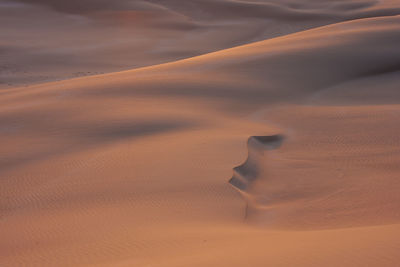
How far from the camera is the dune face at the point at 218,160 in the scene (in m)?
3.03

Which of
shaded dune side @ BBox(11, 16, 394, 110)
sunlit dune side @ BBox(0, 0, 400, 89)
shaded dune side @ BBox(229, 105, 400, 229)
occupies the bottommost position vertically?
shaded dune side @ BBox(229, 105, 400, 229)

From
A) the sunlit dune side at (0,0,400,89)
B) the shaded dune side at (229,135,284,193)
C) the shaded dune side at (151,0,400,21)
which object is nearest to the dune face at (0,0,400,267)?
the shaded dune side at (229,135,284,193)

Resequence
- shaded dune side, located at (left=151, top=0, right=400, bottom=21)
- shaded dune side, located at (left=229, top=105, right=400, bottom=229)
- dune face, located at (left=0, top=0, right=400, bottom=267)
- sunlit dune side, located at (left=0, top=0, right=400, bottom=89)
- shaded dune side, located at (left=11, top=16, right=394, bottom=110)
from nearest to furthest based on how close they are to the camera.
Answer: dune face, located at (left=0, top=0, right=400, bottom=267)
shaded dune side, located at (left=229, top=105, right=400, bottom=229)
shaded dune side, located at (left=11, top=16, right=394, bottom=110)
sunlit dune side, located at (left=0, top=0, right=400, bottom=89)
shaded dune side, located at (left=151, top=0, right=400, bottom=21)

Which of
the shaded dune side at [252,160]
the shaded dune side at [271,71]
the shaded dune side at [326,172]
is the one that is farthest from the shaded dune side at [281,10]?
the shaded dune side at [252,160]

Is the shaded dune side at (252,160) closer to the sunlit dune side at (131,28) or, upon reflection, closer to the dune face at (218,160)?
the dune face at (218,160)

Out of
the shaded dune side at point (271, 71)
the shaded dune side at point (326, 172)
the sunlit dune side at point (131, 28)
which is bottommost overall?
the shaded dune side at point (326, 172)

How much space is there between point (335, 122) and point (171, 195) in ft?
11.3

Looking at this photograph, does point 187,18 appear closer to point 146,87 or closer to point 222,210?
point 146,87

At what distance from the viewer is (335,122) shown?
21.9 feet

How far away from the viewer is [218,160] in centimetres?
498

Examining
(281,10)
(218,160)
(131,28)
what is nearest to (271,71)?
(218,160)

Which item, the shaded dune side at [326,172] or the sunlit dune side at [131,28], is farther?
the sunlit dune side at [131,28]

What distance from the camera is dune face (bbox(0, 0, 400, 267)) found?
9.95 ft

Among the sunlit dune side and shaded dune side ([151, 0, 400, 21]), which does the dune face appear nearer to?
the sunlit dune side
